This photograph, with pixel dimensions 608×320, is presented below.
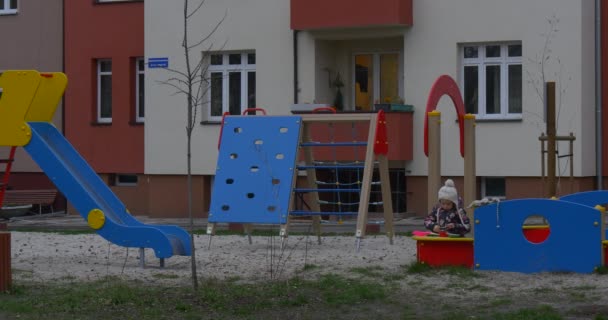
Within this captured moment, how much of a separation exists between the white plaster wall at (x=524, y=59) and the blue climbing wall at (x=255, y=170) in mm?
9866

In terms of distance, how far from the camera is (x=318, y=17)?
27.6 m

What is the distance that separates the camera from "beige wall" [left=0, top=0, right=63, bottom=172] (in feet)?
106

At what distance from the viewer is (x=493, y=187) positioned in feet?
90.1

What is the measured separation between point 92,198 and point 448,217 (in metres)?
4.43

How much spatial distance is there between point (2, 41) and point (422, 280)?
75.0 ft

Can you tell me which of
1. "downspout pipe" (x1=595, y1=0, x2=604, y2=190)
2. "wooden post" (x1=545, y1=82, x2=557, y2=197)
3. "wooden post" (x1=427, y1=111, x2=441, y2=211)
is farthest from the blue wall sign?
"wooden post" (x1=427, y1=111, x2=441, y2=211)

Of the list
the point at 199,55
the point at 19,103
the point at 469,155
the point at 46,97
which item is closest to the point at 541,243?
the point at 469,155

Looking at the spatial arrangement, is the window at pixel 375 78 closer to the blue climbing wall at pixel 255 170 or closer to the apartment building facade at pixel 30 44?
the apartment building facade at pixel 30 44

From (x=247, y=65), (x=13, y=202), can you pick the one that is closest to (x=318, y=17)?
(x=247, y=65)

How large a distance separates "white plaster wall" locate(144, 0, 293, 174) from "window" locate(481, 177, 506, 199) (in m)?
4.92

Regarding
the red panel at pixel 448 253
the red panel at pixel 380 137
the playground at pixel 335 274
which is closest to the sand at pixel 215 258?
the playground at pixel 335 274

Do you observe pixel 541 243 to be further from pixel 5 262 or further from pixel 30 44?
pixel 30 44

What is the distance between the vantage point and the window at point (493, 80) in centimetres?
2683

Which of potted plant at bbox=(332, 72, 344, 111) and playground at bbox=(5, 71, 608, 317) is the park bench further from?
playground at bbox=(5, 71, 608, 317)
